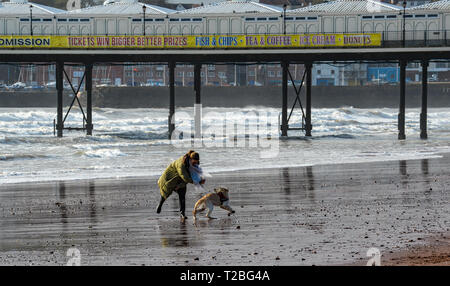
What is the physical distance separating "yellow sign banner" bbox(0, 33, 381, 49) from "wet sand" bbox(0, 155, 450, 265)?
26319mm

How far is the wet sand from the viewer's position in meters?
12.5

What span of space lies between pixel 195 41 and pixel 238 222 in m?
35.4

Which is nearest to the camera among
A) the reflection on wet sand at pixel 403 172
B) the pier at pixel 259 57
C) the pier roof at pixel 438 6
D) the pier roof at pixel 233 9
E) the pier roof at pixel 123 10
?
the reflection on wet sand at pixel 403 172

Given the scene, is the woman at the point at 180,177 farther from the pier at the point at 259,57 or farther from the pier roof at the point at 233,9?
the pier roof at the point at 233,9

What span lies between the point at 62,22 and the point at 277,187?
134ft

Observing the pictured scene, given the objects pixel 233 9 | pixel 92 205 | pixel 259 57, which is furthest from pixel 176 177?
pixel 233 9

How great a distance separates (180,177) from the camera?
1588 cm

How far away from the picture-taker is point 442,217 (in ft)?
52.1

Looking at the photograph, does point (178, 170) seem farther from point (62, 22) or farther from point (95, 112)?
point (95, 112)

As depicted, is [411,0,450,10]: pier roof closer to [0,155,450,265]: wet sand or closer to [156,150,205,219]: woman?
[0,155,450,265]: wet sand

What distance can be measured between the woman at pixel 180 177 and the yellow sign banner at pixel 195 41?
34.1m

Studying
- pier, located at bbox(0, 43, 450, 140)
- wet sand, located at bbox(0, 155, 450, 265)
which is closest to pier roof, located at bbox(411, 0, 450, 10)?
pier, located at bbox(0, 43, 450, 140)

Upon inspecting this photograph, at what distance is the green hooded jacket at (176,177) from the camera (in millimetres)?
15445

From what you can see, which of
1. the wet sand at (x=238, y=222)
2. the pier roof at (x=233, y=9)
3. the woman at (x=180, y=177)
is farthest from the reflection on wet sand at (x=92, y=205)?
the pier roof at (x=233, y=9)
